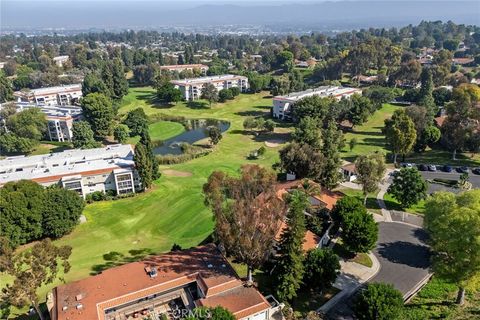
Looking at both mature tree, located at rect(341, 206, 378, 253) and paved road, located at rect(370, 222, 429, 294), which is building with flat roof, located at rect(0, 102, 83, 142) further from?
paved road, located at rect(370, 222, 429, 294)

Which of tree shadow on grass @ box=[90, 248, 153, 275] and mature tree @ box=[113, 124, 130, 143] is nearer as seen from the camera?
tree shadow on grass @ box=[90, 248, 153, 275]

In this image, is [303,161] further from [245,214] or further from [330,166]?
[245,214]

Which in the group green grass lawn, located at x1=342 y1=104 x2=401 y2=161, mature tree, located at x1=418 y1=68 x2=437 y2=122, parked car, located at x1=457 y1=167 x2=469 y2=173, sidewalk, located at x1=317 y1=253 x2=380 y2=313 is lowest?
green grass lawn, located at x1=342 y1=104 x2=401 y2=161

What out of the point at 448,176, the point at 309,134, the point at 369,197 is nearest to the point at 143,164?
the point at 309,134

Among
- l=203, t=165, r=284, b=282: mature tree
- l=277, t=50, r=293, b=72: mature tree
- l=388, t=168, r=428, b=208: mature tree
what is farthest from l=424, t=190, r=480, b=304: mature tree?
l=277, t=50, r=293, b=72: mature tree

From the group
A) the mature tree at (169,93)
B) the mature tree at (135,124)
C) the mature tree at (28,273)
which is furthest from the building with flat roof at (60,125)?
the mature tree at (28,273)

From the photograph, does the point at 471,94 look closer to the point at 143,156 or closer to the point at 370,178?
the point at 370,178
